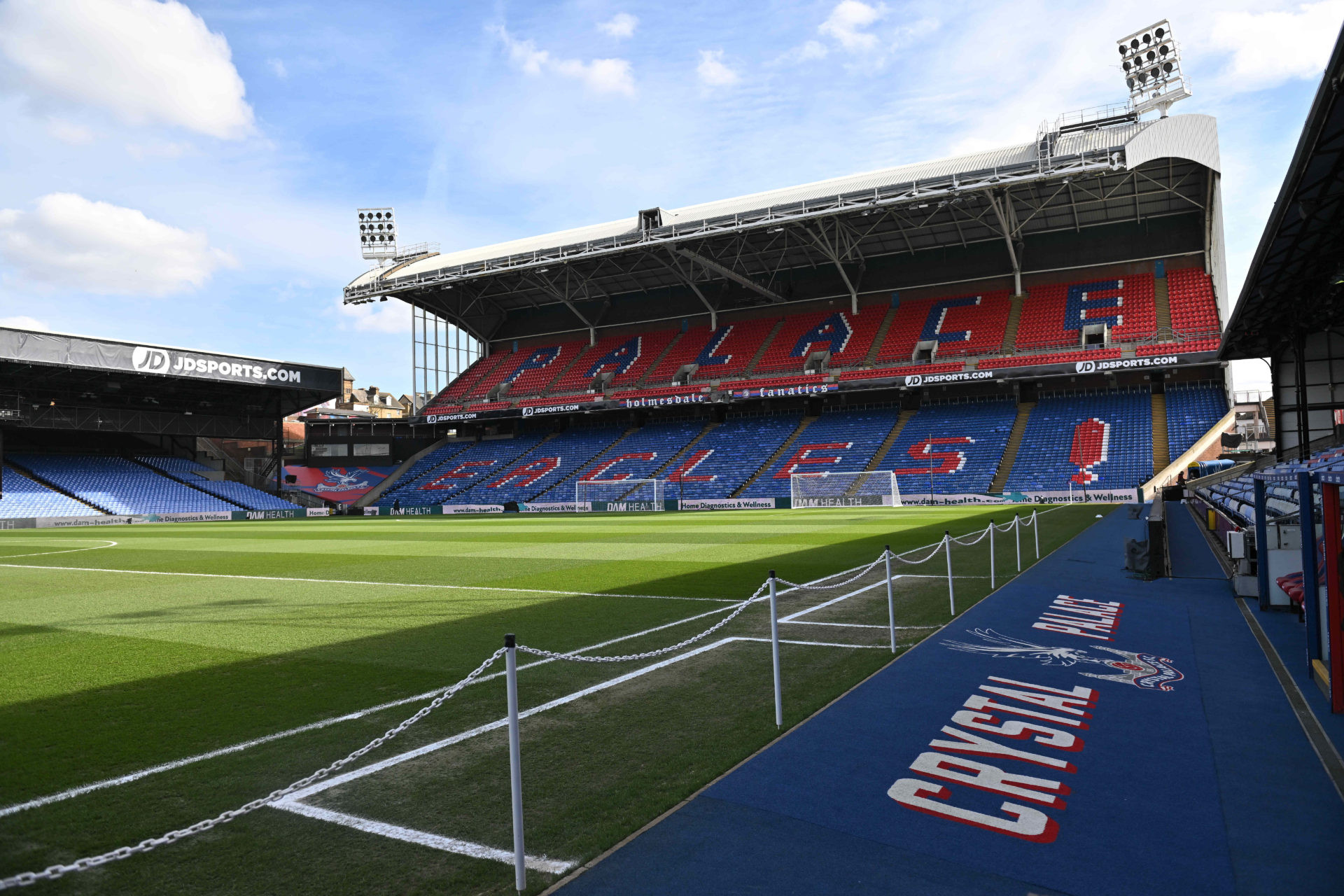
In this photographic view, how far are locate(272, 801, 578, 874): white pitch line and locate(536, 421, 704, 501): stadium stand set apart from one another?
47820 mm

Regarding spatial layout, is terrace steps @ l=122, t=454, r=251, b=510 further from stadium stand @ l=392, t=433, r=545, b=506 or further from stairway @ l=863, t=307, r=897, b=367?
stairway @ l=863, t=307, r=897, b=367

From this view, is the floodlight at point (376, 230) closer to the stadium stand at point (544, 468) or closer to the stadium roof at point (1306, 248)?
the stadium stand at point (544, 468)

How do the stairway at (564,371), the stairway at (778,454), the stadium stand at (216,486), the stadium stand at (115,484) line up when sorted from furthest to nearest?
1. the stairway at (564,371)
2. the stadium stand at (216,486)
3. the stadium stand at (115,484)
4. the stairway at (778,454)

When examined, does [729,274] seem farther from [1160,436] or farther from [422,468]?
[422,468]

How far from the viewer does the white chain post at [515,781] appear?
12.1 ft

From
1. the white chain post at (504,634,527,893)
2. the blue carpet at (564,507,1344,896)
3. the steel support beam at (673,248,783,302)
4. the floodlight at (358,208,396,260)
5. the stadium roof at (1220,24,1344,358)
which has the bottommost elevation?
the blue carpet at (564,507,1344,896)

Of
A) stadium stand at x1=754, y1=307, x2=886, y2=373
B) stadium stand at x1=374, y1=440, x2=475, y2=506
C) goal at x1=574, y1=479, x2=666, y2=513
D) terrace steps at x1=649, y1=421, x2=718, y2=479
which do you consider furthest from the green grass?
stadium stand at x1=374, y1=440, x2=475, y2=506

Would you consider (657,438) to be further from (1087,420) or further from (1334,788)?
(1334,788)

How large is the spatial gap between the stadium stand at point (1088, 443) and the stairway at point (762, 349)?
18.9 metres

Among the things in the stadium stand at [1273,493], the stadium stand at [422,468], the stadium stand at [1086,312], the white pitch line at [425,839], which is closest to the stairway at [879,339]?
the stadium stand at [1086,312]

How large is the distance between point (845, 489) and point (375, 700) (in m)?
40.2

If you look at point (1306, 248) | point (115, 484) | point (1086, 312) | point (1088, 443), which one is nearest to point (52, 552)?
point (115, 484)

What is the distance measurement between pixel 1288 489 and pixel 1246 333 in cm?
1628

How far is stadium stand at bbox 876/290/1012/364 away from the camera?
165 ft
